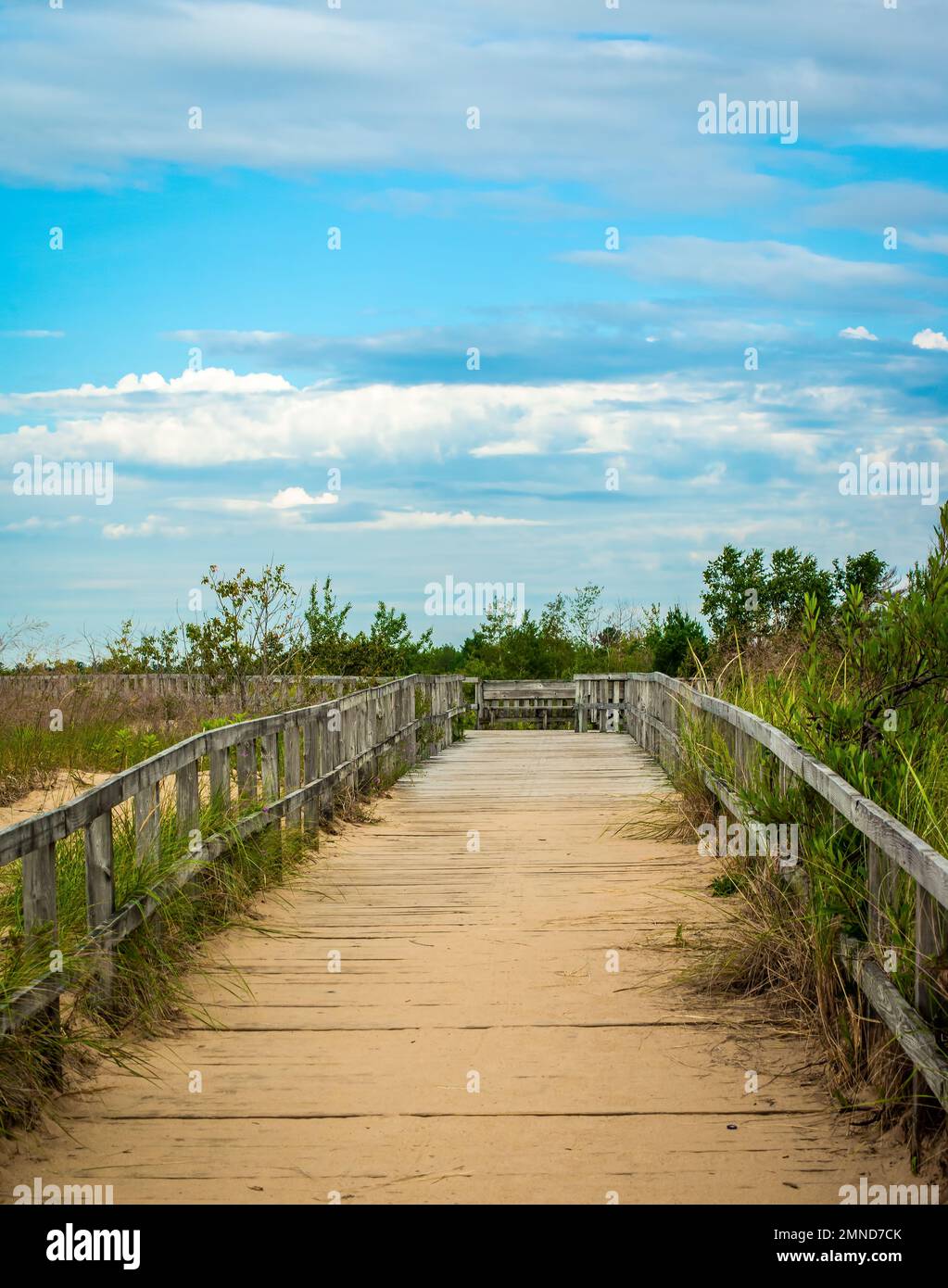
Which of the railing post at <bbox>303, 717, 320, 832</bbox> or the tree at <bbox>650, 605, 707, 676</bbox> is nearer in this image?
the railing post at <bbox>303, 717, 320, 832</bbox>

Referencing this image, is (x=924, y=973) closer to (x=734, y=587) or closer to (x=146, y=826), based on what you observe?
(x=146, y=826)

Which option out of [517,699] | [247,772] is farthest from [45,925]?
[517,699]

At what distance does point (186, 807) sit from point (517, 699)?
73.9ft

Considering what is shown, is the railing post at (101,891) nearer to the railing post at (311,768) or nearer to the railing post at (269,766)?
the railing post at (269,766)

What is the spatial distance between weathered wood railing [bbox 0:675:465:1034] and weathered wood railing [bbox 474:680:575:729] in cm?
1403

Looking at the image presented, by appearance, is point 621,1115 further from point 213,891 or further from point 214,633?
point 214,633

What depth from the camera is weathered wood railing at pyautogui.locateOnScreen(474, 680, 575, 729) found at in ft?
95.8

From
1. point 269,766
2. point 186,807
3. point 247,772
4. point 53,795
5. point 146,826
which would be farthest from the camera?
point 53,795

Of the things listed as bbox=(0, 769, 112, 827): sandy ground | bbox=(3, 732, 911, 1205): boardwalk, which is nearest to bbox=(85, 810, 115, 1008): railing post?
bbox=(3, 732, 911, 1205): boardwalk

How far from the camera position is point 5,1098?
4418mm

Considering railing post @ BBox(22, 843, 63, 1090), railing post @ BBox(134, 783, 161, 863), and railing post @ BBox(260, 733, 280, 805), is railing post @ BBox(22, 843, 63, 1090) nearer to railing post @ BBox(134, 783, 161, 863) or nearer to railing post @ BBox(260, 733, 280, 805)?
railing post @ BBox(134, 783, 161, 863)

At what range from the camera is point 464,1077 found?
520cm

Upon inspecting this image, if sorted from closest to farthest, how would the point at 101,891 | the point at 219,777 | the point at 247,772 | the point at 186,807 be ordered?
the point at 101,891, the point at 186,807, the point at 219,777, the point at 247,772
